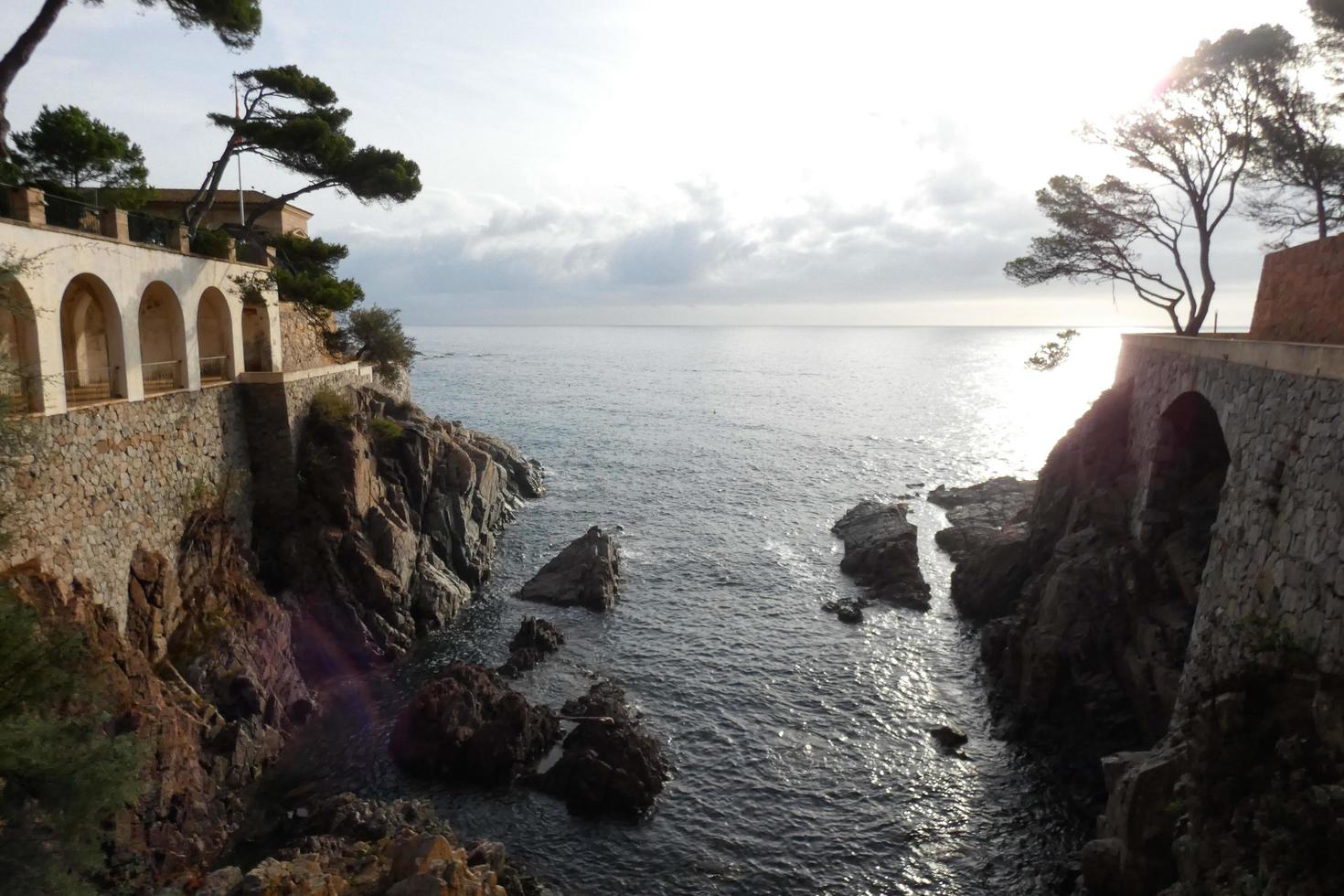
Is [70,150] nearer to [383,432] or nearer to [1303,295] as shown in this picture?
[383,432]

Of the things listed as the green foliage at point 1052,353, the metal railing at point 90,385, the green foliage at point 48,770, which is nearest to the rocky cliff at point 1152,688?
the green foliage at point 1052,353

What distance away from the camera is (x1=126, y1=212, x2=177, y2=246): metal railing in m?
25.3

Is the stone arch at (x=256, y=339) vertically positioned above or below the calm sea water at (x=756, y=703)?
above

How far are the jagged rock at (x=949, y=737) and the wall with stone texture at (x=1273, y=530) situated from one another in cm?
818

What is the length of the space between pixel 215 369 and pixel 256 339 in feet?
10.6

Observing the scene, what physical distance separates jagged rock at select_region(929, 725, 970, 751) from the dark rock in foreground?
14.9m

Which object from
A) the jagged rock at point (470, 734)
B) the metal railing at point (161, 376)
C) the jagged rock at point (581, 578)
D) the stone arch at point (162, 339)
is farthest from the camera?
the jagged rock at point (581, 578)

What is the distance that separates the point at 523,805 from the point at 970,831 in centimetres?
1228

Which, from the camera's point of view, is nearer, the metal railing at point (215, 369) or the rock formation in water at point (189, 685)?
the rock formation in water at point (189, 685)

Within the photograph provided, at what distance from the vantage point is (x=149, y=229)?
26266 millimetres

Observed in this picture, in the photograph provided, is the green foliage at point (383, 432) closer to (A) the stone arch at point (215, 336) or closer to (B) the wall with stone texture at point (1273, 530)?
(A) the stone arch at point (215, 336)

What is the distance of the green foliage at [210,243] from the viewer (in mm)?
29578

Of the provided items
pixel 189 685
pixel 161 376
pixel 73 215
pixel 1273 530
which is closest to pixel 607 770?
pixel 189 685

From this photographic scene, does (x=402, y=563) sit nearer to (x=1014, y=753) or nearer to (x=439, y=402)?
(x=1014, y=753)
